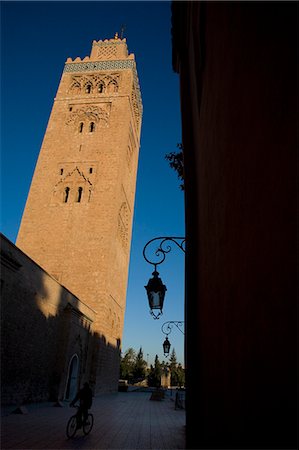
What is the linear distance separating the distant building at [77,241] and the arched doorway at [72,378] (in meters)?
0.04

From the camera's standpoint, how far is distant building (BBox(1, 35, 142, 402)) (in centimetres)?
1017

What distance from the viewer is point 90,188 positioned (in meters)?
20.2

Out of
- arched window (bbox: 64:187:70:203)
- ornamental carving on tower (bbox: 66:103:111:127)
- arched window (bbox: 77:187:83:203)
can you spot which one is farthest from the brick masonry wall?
ornamental carving on tower (bbox: 66:103:111:127)

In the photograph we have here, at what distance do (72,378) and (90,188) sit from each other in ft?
37.5

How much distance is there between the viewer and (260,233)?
918mm

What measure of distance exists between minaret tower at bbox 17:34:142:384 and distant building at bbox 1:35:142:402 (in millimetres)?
67

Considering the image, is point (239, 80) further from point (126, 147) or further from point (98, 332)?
point (126, 147)

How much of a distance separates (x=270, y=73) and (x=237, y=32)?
534mm

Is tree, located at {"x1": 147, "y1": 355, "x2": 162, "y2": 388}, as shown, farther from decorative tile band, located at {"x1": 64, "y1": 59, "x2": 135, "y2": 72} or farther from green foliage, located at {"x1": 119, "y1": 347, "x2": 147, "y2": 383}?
decorative tile band, located at {"x1": 64, "y1": 59, "x2": 135, "y2": 72}

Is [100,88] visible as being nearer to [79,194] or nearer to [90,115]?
[90,115]

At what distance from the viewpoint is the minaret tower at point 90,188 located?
1811 cm

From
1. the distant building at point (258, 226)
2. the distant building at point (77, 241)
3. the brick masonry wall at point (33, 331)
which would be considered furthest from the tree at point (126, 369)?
the distant building at point (258, 226)

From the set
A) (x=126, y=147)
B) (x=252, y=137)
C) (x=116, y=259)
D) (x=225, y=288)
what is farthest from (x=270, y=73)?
(x=126, y=147)

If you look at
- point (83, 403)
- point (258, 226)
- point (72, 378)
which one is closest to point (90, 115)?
point (72, 378)
